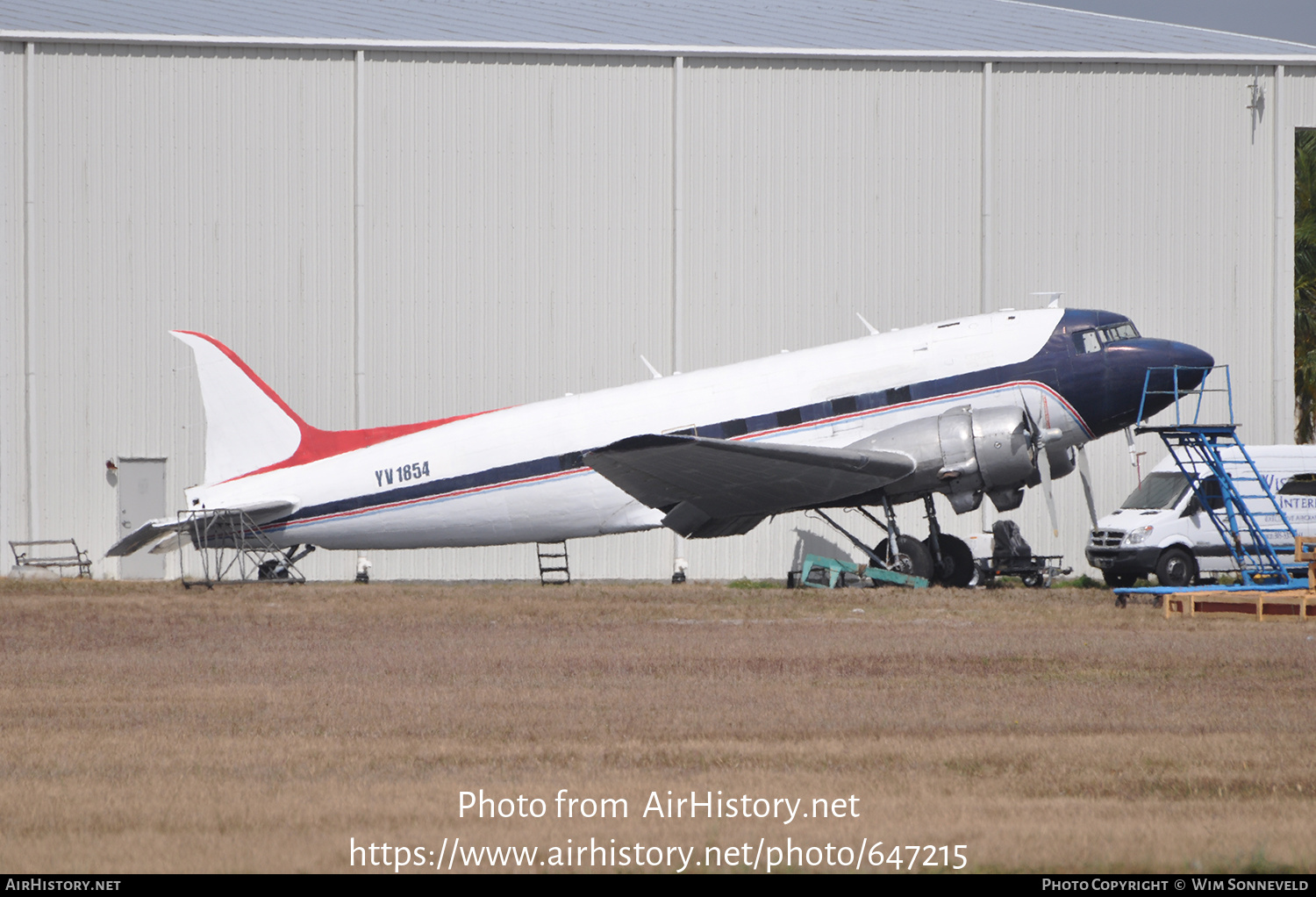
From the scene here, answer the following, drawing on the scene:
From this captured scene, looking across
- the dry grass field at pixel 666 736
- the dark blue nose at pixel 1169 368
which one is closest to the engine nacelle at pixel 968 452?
the dark blue nose at pixel 1169 368

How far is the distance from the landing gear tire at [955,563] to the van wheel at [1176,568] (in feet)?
14.0

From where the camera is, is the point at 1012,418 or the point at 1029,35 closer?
the point at 1012,418

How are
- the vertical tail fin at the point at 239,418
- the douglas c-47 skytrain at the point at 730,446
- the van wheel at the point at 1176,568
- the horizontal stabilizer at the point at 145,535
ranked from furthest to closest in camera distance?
the van wheel at the point at 1176,568 → the vertical tail fin at the point at 239,418 → the horizontal stabilizer at the point at 145,535 → the douglas c-47 skytrain at the point at 730,446

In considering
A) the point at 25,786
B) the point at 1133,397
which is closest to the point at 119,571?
the point at 1133,397

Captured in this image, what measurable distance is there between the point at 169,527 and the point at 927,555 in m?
12.4

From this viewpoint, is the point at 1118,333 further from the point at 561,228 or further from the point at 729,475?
the point at 561,228

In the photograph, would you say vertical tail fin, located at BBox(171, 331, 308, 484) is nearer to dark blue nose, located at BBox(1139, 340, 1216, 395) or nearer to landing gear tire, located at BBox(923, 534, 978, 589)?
landing gear tire, located at BBox(923, 534, 978, 589)

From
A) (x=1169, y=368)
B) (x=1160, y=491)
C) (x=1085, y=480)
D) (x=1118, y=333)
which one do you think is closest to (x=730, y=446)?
(x=1118, y=333)

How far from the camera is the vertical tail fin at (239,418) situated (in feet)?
76.0

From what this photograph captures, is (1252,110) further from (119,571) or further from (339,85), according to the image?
(119,571)

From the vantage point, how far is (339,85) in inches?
1184

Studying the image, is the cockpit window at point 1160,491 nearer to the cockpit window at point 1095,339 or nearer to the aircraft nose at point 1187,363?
the aircraft nose at point 1187,363

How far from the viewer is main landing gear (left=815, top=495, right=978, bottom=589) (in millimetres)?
21641
